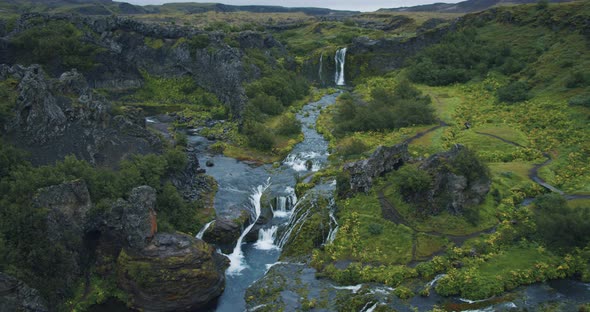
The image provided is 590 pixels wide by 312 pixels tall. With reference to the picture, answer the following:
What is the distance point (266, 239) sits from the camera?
137 feet

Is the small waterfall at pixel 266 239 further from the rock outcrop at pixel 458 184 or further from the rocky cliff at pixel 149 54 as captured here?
the rocky cliff at pixel 149 54

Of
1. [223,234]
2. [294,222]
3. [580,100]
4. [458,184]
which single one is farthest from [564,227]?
[580,100]

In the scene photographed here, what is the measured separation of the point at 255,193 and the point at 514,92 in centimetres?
4533

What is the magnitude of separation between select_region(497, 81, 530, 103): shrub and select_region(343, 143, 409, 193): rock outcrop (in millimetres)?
33707

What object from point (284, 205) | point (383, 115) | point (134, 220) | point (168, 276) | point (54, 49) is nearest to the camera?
point (168, 276)

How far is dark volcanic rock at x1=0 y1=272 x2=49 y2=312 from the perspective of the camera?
27062 mm

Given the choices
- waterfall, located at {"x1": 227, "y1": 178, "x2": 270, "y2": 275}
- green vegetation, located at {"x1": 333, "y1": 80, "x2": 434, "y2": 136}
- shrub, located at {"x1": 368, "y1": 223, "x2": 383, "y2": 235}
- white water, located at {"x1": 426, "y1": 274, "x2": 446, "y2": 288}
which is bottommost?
waterfall, located at {"x1": 227, "y1": 178, "x2": 270, "y2": 275}

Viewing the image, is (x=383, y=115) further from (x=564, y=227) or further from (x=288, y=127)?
(x=564, y=227)

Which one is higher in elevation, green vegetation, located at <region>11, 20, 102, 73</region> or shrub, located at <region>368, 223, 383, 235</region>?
green vegetation, located at <region>11, 20, 102, 73</region>

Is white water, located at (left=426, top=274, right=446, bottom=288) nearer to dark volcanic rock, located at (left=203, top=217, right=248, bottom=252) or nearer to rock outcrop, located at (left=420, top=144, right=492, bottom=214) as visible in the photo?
rock outcrop, located at (left=420, top=144, right=492, bottom=214)

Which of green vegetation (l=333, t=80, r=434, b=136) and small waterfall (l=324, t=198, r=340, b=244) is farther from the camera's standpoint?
green vegetation (l=333, t=80, r=434, b=136)


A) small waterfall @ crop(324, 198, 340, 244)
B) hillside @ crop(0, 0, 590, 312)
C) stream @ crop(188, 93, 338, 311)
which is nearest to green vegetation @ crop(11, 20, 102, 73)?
hillside @ crop(0, 0, 590, 312)

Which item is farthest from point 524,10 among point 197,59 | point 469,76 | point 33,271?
point 33,271

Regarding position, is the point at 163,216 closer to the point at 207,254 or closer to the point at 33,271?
the point at 207,254
